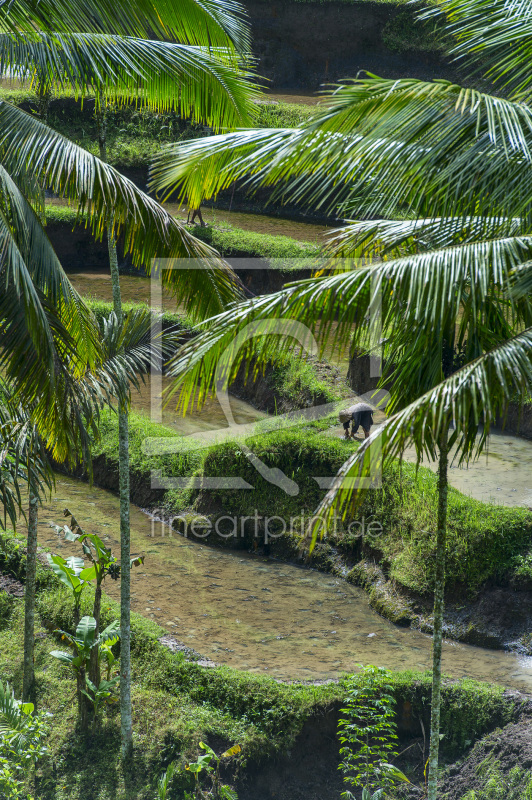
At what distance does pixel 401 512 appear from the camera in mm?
9750

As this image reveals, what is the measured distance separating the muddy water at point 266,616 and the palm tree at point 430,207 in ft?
11.9

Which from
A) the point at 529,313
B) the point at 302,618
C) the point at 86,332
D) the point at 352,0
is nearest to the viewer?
the point at 529,313

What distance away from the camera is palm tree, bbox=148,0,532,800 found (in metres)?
3.51

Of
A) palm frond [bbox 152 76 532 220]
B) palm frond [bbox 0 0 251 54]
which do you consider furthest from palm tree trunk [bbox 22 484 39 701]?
palm frond [bbox 152 76 532 220]

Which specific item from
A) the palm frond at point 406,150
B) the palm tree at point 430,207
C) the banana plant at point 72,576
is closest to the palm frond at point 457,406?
the palm tree at point 430,207

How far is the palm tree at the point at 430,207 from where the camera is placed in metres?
3.51

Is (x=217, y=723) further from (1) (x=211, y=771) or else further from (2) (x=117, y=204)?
(2) (x=117, y=204)

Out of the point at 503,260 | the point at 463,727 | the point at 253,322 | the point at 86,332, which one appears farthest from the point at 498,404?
the point at 463,727

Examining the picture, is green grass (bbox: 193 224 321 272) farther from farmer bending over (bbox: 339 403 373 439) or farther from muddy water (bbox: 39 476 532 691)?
muddy water (bbox: 39 476 532 691)

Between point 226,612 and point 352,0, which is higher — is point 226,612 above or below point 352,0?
below

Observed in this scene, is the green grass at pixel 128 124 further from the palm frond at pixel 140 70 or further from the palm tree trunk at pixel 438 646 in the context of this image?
the palm tree trunk at pixel 438 646

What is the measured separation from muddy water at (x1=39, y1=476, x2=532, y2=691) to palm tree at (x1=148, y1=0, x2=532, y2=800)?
11.9ft

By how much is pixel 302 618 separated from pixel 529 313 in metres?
5.85

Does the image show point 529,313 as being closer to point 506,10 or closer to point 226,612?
point 506,10
